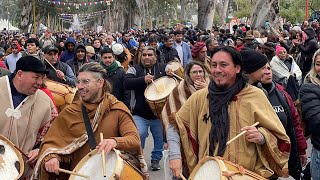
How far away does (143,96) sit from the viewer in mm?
7840

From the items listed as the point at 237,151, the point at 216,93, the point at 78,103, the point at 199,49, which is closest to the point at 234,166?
the point at 237,151

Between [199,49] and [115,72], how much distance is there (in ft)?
4.58

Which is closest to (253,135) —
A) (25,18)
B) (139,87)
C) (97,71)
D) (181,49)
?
(97,71)

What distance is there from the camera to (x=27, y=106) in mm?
5043

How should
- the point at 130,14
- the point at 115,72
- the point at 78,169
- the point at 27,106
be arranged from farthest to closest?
1. the point at 130,14
2. the point at 115,72
3. the point at 27,106
4. the point at 78,169

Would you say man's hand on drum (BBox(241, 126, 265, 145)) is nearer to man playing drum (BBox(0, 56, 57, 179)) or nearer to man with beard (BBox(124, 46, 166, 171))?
man playing drum (BBox(0, 56, 57, 179))

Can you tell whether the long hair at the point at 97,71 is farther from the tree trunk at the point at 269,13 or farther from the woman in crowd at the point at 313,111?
the tree trunk at the point at 269,13

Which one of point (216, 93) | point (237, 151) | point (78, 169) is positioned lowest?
point (78, 169)

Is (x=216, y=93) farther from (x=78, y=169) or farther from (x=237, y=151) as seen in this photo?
(x=78, y=169)

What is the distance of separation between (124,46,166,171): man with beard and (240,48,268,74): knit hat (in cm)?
310

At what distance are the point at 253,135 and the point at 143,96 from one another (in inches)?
165

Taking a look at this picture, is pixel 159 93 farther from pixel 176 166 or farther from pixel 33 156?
pixel 176 166

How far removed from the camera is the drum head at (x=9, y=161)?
4492mm

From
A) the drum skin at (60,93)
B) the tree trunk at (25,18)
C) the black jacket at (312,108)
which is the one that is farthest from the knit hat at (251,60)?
the tree trunk at (25,18)
